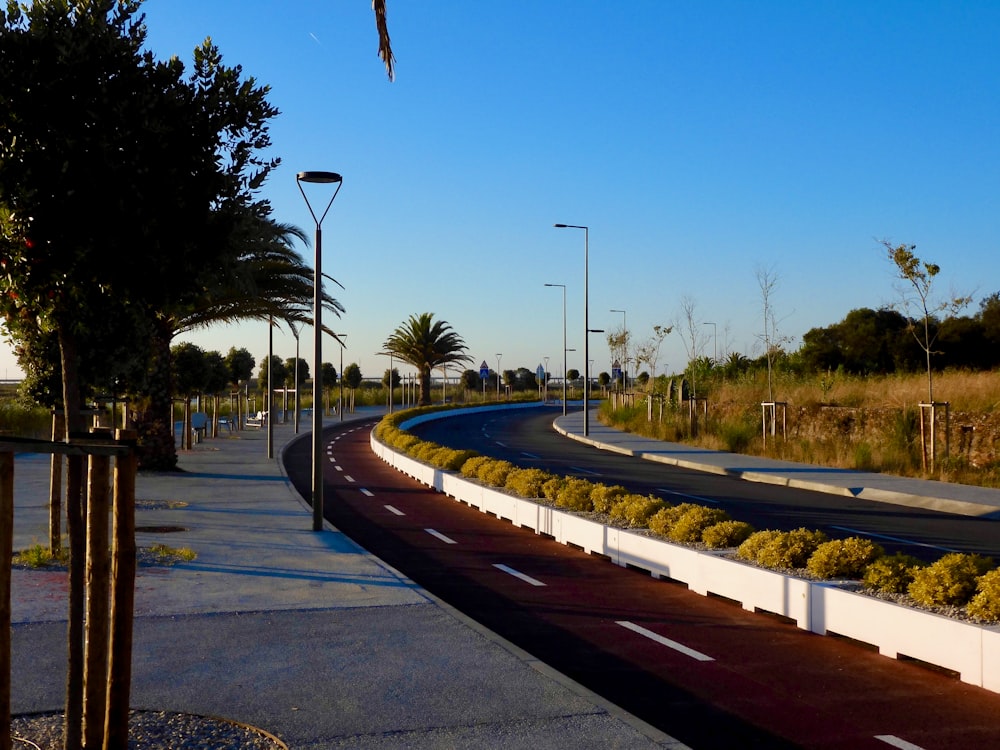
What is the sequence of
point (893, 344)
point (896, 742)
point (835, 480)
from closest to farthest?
point (896, 742)
point (835, 480)
point (893, 344)

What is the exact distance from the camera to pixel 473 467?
19.9 meters

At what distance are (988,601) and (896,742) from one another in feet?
6.22

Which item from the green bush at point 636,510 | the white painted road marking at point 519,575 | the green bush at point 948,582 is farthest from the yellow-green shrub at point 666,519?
the green bush at point 948,582

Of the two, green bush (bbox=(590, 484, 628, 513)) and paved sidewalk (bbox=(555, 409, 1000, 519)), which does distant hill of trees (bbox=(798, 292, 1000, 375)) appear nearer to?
paved sidewalk (bbox=(555, 409, 1000, 519))

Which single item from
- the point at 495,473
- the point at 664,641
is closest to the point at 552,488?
the point at 495,473

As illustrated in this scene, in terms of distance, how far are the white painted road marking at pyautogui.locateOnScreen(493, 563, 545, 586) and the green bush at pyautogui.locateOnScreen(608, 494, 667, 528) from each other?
6.04 ft

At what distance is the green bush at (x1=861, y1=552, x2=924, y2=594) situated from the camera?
842 cm

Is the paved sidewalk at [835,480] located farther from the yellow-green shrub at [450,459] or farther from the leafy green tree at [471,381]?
the leafy green tree at [471,381]

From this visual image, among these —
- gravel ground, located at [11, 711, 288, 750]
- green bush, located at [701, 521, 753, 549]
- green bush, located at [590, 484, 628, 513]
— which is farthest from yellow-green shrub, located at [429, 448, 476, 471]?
gravel ground, located at [11, 711, 288, 750]

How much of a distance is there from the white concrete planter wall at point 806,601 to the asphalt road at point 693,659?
136 mm

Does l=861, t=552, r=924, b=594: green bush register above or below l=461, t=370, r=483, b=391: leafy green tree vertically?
below

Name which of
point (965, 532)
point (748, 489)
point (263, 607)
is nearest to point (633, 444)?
point (748, 489)

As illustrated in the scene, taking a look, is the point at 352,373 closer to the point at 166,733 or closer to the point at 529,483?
the point at 529,483

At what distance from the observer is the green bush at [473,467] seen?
1973 centimetres
